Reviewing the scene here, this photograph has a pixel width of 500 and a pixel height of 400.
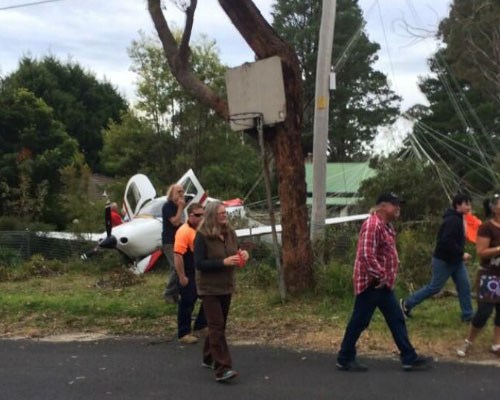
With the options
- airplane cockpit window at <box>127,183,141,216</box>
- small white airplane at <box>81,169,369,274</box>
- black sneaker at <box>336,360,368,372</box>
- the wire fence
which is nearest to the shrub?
black sneaker at <box>336,360,368,372</box>

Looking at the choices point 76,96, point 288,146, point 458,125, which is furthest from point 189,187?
point 458,125

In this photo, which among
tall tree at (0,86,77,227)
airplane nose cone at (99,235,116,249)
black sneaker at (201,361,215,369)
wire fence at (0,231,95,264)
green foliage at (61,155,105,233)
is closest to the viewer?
black sneaker at (201,361,215,369)

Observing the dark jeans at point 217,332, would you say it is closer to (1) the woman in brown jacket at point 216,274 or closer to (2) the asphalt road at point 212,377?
(1) the woman in brown jacket at point 216,274

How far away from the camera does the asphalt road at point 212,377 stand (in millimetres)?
5996

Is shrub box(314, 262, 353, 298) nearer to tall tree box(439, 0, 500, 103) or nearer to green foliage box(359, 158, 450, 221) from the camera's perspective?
green foliage box(359, 158, 450, 221)

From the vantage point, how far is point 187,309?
7.93 meters

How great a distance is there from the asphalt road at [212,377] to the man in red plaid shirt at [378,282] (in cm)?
16

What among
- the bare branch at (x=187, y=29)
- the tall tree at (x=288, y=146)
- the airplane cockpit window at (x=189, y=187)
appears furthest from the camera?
the airplane cockpit window at (x=189, y=187)

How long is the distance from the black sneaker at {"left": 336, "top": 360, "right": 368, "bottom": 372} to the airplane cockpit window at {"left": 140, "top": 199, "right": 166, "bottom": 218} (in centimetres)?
923

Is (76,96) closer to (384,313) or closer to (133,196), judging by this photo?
(133,196)

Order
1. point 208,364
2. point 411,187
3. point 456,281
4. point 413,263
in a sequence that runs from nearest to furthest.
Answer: point 208,364, point 456,281, point 413,263, point 411,187

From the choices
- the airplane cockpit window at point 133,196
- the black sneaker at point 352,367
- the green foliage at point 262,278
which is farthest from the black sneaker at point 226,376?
the airplane cockpit window at point 133,196

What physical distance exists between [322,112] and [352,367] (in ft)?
18.5

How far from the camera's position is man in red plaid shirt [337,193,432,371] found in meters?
6.38
